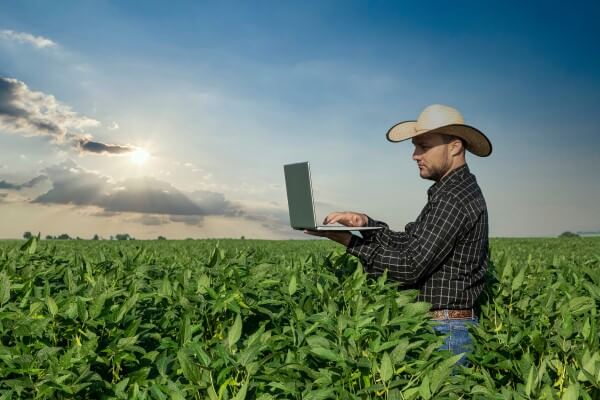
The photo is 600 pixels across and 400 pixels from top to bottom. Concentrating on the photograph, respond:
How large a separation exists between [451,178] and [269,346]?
223 cm

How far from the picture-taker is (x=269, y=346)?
118 inches

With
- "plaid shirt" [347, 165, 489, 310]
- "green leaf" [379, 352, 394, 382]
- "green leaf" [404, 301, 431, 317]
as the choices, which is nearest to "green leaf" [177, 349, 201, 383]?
"green leaf" [379, 352, 394, 382]

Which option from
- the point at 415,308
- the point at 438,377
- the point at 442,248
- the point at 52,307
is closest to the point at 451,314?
the point at 442,248

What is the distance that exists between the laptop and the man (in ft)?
0.40

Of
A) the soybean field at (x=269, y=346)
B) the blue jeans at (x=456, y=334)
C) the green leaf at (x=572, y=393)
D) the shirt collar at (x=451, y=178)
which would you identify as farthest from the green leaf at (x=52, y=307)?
the shirt collar at (x=451, y=178)

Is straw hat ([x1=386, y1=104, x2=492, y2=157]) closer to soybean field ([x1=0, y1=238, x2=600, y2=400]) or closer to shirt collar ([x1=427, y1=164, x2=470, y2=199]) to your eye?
shirt collar ([x1=427, y1=164, x2=470, y2=199])

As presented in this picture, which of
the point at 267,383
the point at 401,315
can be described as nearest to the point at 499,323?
the point at 401,315

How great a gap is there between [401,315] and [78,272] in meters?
3.04

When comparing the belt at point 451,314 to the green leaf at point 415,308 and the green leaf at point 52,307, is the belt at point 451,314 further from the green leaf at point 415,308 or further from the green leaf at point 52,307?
the green leaf at point 52,307

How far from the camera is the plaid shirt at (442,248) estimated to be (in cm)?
416

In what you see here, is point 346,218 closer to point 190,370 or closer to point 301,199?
point 301,199

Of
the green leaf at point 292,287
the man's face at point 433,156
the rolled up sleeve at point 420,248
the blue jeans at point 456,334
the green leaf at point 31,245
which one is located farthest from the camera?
the green leaf at point 31,245

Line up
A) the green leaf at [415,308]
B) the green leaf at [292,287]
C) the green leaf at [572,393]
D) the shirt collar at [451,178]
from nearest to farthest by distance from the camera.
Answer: the green leaf at [572,393] → the green leaf at [415,308] → the green leaf at [292,287] → the shirt collar at [451,178]

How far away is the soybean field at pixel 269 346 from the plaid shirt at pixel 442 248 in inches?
7.7
